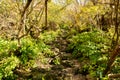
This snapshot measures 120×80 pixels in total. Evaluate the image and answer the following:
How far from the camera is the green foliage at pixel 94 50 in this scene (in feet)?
43.4

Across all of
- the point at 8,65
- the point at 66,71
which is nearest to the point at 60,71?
the point at 66,71

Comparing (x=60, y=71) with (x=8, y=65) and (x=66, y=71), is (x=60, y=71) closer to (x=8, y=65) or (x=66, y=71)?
(x=66, y=71)

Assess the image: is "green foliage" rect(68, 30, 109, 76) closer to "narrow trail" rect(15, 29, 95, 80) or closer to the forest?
the forest

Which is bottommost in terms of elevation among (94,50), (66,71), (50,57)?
(66,71)

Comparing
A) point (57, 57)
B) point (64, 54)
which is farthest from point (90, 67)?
point (64, 54)

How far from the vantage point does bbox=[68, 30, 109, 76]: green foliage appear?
520 inches

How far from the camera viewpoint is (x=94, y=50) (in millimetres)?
15039

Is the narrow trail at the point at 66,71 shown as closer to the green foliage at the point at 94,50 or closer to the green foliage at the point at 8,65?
the green foliage at the point at 94,50

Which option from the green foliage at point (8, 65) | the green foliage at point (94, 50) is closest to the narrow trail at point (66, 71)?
the green foliage at point (94, 50)

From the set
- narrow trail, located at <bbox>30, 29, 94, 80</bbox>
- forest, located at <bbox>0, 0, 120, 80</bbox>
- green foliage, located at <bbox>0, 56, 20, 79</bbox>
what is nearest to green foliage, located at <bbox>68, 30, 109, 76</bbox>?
forest, located at <bbox>0, 0, 120, 80</bbox>

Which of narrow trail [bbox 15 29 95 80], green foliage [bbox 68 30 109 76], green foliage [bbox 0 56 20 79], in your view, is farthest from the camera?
green foliage [bbox 68 30 109 76]

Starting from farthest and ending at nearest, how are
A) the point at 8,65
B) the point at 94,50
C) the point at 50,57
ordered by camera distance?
the point at 50,57
the point at 94,50
the point at 8,65

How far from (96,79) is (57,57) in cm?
540

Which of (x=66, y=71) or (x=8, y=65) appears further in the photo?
(x=66, y=71)
